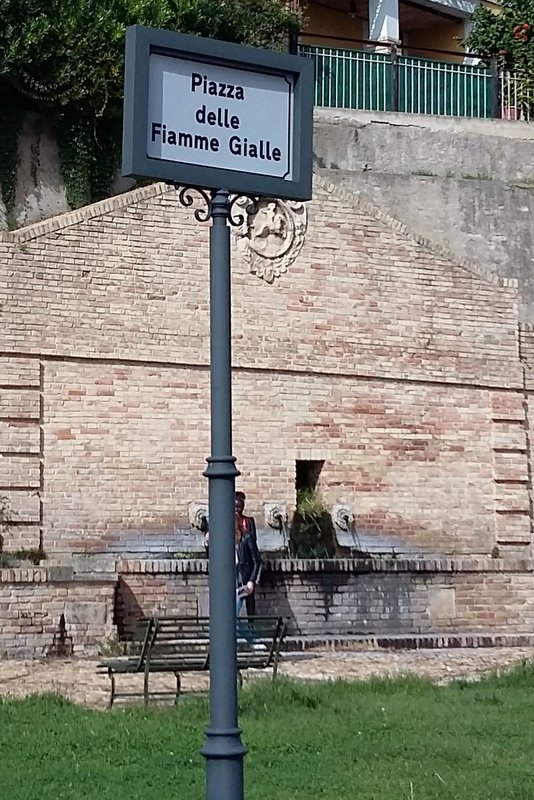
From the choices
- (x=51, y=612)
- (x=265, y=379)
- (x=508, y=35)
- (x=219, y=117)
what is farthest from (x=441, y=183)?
(x=219, y=117)

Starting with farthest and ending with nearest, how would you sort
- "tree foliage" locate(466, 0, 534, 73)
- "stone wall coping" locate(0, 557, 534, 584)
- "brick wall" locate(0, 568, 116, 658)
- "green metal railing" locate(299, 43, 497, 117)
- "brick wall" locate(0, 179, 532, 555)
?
"tree foliage" locate(466, 0, 534, 73)
"green metal railing" locate(299, 43, 497, 117)
"brick wall" locate(0, 179, 532, 555)
"stone wall coping" locate(0, 557, 534, 584)
"brick wall" locate(0, 568, 116, 658)

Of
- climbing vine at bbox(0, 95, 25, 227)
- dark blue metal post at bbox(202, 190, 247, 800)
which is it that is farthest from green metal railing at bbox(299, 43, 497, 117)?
dark blue metal post at bbox(202, 190, 247, 800)

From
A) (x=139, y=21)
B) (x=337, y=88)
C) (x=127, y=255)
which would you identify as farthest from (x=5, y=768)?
(x=337, y=88)

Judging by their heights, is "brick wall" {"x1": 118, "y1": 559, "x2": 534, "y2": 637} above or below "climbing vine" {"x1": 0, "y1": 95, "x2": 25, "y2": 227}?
below

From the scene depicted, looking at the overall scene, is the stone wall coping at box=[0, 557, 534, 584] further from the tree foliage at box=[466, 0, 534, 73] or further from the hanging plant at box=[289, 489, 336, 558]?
the tree foliage at box=[466, 0, 534, 73]

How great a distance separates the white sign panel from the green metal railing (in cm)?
1657

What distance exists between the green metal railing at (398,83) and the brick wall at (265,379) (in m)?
4.72

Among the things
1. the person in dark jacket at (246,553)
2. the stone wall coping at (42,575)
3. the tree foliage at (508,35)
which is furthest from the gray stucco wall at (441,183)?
the stone wall coping at (42,575)

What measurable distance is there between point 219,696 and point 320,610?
10.6m

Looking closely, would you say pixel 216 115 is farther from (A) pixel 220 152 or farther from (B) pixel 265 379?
(B) pixel 265 379

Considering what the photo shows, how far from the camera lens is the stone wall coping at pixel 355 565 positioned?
48.4 feet

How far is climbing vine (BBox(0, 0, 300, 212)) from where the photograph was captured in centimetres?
1869

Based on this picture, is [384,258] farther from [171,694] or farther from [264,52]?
[264,52]

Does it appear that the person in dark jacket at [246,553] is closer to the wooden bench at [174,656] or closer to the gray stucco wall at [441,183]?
the wooden bench at [174,656]
